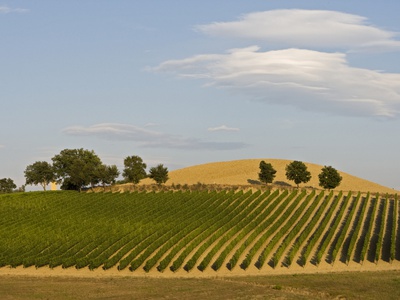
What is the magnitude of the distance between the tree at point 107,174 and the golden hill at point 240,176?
16.4 m

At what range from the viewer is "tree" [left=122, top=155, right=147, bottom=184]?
327ft

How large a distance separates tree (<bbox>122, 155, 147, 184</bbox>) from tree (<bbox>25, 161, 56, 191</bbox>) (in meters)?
29.7

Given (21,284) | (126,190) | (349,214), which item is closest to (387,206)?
(349,214)

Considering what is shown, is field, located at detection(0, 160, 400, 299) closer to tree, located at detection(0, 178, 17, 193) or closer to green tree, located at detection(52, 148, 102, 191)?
green tree, located at detection(52, 148, 102, 191)

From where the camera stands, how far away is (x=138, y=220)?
6850 centimetres

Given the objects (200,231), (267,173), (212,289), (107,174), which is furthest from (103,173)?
(212,289)

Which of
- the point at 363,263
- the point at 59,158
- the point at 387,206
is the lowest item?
the point at 363,263

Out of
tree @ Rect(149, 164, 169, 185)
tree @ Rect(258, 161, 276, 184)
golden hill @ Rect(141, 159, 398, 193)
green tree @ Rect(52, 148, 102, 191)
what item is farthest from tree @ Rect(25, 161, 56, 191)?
tree @ Rect(258, 161, 276, 184)

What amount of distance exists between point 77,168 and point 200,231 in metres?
46.9

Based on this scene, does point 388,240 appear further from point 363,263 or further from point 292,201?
point 292,201

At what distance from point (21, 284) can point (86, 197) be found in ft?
154

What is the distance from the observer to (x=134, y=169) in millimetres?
100312

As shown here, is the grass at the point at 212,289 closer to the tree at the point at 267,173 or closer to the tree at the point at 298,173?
the tree at the point at 298,173

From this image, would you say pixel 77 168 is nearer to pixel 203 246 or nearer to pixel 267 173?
pixel 267 173
